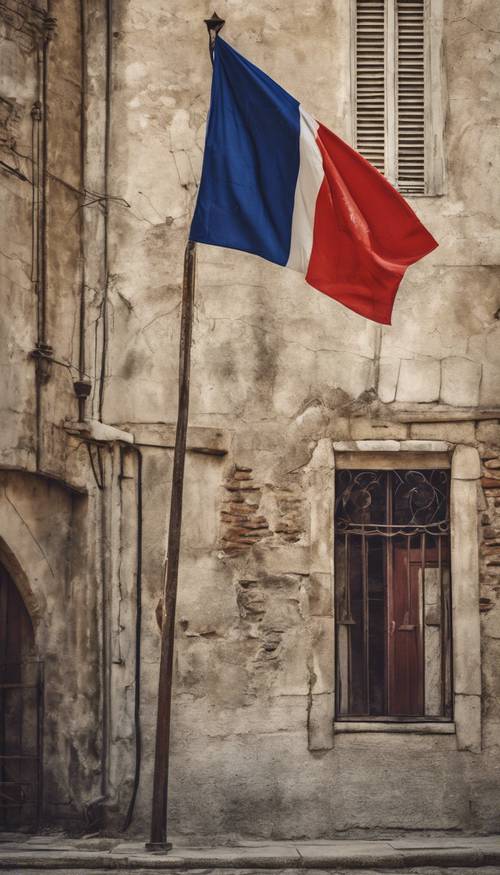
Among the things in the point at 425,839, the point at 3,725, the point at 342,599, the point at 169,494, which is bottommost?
the point at 425,839

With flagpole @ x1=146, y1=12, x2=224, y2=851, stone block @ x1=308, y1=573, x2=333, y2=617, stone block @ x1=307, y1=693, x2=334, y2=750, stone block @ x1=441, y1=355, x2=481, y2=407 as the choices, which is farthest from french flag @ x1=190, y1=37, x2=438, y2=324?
stone block @ x1=307, y1=693, x2=334, y2=750

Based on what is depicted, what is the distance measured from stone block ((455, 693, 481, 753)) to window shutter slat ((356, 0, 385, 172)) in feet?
14.8

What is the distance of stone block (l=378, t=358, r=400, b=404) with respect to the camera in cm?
1218

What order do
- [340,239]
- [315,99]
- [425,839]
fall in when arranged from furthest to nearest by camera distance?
[315,99]
[425,839]
[340,239]

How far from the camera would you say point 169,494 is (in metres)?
12.0

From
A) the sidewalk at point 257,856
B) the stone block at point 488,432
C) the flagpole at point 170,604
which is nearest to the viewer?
the sidewalk at point 257,856

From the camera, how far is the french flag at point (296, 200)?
34.4 ft

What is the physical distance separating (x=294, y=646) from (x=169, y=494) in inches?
62.3

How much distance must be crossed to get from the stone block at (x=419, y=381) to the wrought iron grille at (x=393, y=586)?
24.4 inches

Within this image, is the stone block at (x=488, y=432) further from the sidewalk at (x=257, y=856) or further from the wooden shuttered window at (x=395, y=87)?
the sidewalk at (x=257, y=856)

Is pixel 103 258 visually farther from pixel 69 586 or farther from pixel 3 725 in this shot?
pixel 3 725

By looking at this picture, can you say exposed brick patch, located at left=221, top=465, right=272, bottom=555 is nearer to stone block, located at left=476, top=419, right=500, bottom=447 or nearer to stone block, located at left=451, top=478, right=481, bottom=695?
stone block, located at left=451, top=478, right=481, bottom=695

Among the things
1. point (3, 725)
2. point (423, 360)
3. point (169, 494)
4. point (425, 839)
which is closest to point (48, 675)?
point (3, 725)

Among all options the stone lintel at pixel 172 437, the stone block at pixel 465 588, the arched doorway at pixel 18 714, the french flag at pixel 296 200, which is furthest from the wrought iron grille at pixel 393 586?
the arched doorway at pixel 18 714
